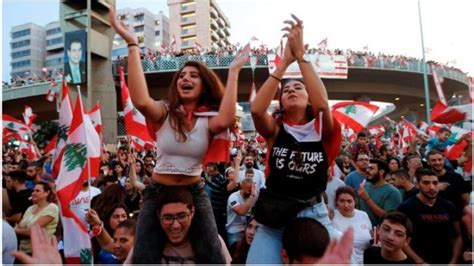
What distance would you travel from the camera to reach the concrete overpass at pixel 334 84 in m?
31.0

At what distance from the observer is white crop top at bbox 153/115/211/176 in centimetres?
276

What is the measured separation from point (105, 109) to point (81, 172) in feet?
72.5

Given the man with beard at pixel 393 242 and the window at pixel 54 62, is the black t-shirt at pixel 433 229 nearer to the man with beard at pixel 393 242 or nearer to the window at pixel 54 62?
the man with beard at pixel 393 242

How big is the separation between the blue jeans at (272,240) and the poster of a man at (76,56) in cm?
2148

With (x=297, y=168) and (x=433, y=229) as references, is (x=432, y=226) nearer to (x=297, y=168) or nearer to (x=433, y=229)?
(x=433, y=229)

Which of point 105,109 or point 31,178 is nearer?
point 31,178

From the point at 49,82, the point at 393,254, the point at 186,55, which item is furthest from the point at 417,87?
the point at 393,254

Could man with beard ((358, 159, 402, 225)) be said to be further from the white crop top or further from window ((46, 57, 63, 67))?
window ((46, 57, 63, 67))

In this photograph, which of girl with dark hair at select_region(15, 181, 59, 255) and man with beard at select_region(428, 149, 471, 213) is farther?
man with beard at select_region(428, 149, 471, 213)

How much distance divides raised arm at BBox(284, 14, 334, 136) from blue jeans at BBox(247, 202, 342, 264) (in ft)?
1.69

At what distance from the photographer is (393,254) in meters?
3.68

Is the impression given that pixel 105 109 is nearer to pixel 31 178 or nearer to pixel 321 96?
pixel 31 178

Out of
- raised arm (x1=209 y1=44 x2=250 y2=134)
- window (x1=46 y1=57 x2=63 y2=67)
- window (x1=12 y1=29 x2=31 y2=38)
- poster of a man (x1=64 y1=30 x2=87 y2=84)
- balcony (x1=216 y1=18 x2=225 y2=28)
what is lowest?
raised arm (x1=209 y1=44 x2=250 y2=134)

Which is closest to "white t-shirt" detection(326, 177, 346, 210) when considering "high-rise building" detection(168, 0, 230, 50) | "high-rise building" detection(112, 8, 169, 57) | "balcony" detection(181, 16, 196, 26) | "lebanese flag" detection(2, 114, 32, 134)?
"lebanese flag" detection(2, 114, 32, 134)
